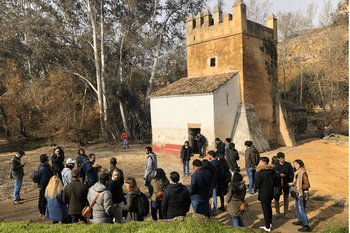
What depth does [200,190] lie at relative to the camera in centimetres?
531

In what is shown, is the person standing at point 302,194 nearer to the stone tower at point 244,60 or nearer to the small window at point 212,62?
the stone tower at point 244,60

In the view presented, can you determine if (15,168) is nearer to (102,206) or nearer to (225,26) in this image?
(102,206)

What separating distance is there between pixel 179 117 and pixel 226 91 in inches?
133

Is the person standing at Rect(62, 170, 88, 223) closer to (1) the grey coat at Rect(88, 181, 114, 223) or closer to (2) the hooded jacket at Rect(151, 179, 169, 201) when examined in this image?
(1) the grey coat at Rect(88, 181, 114, 223)

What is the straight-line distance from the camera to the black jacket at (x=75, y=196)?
485cm

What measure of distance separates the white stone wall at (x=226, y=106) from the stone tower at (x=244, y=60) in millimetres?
379

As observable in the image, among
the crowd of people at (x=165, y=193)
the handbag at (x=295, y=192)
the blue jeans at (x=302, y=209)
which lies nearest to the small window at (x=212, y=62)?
the crowd of people at (x=165, y=193)

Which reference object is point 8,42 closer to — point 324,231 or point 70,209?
point 70,209

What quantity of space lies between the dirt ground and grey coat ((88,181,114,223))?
2.28 m

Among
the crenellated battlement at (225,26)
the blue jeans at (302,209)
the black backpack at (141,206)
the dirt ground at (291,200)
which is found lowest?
the dirt ground at (291,200)

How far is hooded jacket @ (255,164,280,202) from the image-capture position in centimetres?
539

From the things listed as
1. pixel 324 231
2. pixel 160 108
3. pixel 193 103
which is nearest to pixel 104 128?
pixel 160 108

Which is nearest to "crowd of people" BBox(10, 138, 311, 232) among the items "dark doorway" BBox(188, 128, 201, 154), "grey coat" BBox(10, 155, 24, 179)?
"grey coat" BBox(10, 155, 24, 179)

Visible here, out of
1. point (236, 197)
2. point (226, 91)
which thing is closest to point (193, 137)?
point (226, 91)
